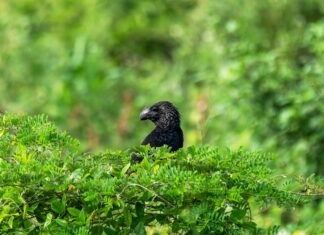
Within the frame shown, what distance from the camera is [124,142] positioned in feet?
37.1

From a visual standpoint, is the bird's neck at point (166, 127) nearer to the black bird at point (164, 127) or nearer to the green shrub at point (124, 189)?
the black bird at point (164, 127)

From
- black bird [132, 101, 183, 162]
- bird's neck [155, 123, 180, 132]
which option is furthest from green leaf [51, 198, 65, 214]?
bird's neck [155, 123, 180, 132]

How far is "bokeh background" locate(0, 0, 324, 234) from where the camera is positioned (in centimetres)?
891

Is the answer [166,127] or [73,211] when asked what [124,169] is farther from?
[166,127]

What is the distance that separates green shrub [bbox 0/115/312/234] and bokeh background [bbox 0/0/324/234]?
0.85 m

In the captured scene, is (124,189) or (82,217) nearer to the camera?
(82,217)

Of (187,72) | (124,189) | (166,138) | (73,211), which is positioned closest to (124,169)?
(124,189)

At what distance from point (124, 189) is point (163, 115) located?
3.12 m

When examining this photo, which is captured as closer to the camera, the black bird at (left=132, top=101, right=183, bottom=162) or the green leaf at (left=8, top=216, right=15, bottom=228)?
the green leaf at (left=8, top=216, right=15, bottom=228)

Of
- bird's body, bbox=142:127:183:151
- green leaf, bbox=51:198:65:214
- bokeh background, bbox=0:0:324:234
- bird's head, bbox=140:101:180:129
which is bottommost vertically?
green leaf, bbox=51:198:65:214

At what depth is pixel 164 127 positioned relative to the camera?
675 cm

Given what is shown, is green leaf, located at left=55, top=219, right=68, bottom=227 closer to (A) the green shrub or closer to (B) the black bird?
(A) the green shrub

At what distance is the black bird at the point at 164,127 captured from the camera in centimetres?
657

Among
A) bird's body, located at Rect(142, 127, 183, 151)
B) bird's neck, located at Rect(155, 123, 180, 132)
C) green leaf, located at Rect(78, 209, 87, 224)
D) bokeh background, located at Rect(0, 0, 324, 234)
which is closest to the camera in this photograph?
green leaf, located at Rect(78, 209, 87, 224)
